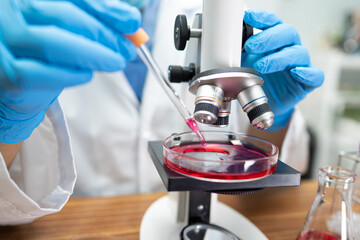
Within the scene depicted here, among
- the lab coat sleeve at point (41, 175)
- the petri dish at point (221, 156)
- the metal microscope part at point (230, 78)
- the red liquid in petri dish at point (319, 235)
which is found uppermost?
the metal microscope part at point (230, 78)

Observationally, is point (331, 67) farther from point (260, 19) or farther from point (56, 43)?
point (56, 43)

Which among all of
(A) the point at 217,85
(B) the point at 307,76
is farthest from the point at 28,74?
(B) the point at 307,76

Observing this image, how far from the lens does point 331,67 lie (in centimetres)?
216

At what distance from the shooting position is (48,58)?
1.30ft

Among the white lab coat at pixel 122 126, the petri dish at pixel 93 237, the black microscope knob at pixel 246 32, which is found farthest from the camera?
the white lab coat at pixel 122 126

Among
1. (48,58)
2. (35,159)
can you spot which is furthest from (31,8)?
(35,159)

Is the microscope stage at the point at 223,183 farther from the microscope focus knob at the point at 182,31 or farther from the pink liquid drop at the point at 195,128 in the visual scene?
the microscope focus knob at the point at 182,31

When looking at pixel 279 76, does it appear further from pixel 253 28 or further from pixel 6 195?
pixel 6 195

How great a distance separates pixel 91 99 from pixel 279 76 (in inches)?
25.9

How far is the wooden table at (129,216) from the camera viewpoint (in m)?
0.62

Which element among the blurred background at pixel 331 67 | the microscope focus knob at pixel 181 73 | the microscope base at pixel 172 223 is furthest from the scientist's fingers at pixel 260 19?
the blurred background at pixel 331 67

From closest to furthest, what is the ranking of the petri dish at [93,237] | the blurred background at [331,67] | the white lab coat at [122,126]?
the petri dish at [93,237]
the white lab coat at [122,126]
the blurred background at [331,67]

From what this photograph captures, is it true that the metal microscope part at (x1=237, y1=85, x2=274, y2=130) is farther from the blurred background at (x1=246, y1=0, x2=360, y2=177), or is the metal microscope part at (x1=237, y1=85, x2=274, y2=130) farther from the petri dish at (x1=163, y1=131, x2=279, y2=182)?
the blurred background at (x1=246, y1=0, x2=360, y2=177)

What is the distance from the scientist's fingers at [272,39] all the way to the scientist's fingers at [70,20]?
20cm
